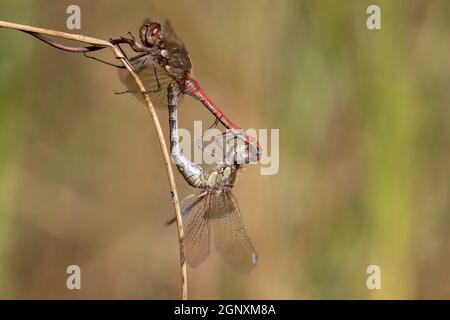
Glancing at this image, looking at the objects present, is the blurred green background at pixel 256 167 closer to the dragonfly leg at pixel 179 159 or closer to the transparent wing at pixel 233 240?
the transparent wing at pixel 233 240

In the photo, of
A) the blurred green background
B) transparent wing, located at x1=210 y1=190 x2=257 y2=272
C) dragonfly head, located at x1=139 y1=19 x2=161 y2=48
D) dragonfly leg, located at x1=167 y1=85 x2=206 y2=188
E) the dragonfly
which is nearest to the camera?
dragonfly head, located at x1=139 y1=19 x2=161 y2=48

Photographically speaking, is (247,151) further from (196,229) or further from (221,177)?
(196,229)

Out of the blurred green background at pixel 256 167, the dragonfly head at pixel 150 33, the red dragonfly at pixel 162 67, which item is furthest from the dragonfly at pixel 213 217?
A: the blurred green background at pixel 256 167

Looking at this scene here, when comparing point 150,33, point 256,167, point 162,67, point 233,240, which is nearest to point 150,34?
point 150,33

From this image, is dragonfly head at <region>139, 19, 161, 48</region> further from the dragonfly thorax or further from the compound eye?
the dragonfly thorax

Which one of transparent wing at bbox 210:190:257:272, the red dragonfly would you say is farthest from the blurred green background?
the red dragonfly
